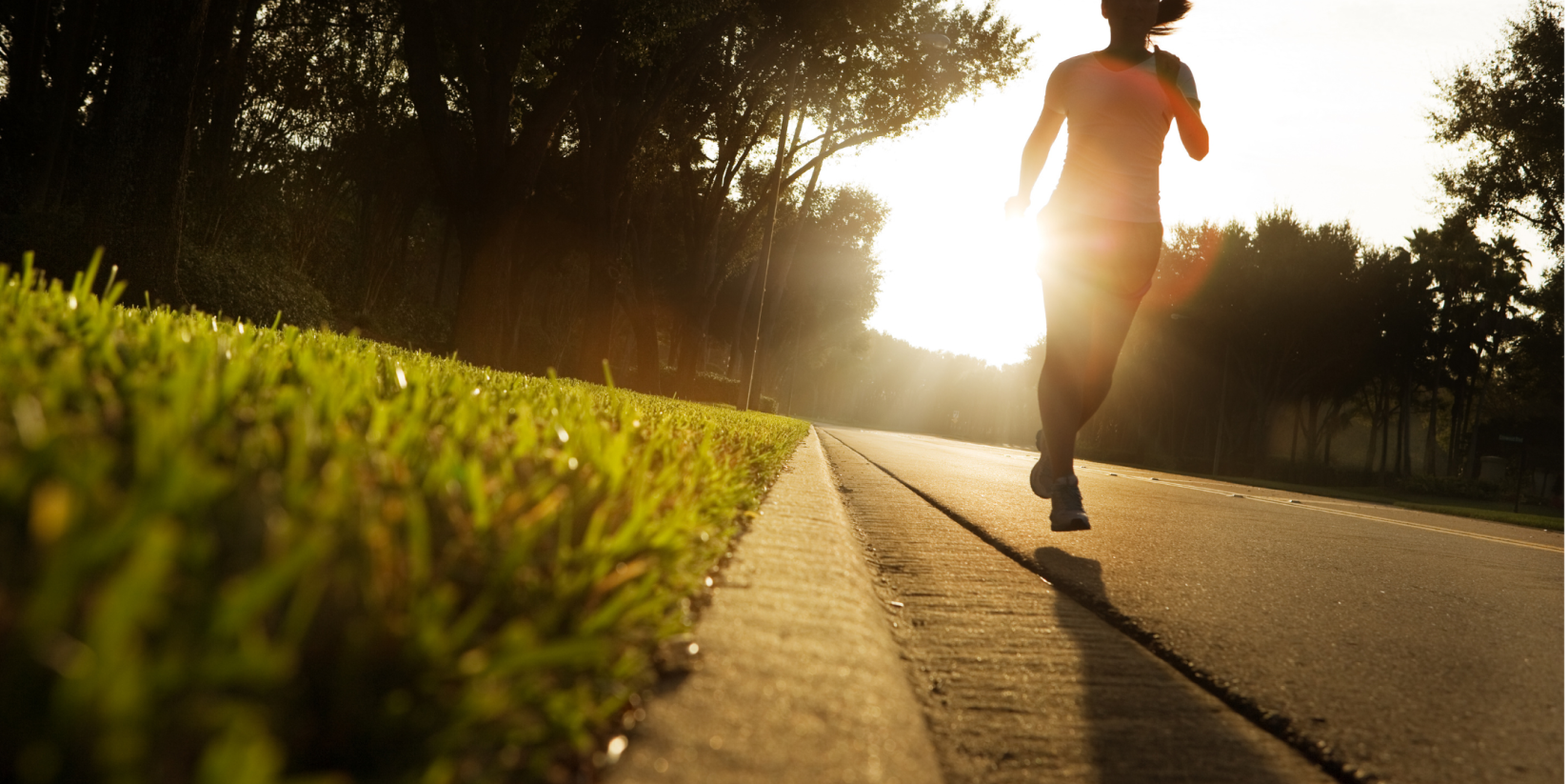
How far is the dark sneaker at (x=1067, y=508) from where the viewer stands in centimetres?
416

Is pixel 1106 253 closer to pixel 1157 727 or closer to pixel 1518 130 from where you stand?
pixel 1157 727

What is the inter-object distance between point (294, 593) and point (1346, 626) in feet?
9.07

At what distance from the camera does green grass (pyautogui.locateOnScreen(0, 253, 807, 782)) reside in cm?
59

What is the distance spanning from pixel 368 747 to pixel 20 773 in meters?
0.24

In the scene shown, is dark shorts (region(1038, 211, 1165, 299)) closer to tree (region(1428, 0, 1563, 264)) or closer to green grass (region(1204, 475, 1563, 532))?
green grass (region(1204, 475, 1563, 532))

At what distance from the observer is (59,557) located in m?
0.63

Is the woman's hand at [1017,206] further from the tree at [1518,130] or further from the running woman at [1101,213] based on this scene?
the tree at [1518,130]

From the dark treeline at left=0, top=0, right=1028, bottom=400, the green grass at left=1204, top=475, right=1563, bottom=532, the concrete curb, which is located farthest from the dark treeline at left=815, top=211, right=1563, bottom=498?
the concrete curb

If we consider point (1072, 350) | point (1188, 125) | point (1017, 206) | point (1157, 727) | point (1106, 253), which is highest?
point (1188, 125)

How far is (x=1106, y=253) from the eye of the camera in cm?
430

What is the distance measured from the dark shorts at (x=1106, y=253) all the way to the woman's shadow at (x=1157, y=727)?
233 cm

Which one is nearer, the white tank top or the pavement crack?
the pavement crack

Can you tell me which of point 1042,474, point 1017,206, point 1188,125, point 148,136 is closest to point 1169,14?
point 1188,125

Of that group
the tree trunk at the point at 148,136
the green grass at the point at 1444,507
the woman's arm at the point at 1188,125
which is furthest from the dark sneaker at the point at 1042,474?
the green grass at the point at 1444,507
